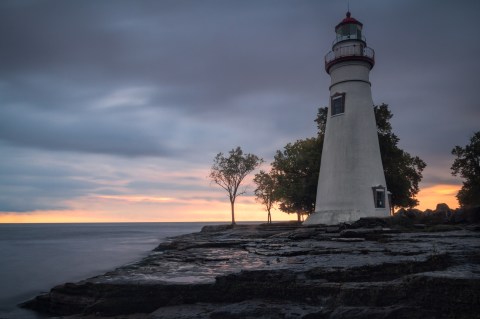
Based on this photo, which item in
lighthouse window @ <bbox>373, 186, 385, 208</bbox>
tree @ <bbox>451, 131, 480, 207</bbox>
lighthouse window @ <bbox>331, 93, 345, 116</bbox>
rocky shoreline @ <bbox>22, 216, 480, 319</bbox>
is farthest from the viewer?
tree @ <bbox>451, 131, 480, 207</bbox>

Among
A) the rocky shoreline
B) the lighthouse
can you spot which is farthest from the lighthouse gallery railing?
the rocky shoreline

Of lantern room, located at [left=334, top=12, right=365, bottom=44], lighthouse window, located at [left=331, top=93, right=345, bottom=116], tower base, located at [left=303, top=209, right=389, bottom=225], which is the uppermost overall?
lantern room, located at [left=334, top=12, right=365, bottom=44]

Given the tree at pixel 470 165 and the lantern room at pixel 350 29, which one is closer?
the lantern room at pixel 350 29

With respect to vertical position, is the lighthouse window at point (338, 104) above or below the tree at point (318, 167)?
above

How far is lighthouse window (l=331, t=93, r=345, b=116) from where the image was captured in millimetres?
27134

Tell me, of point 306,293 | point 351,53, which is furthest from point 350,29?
point 306,293

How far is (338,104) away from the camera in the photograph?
27422mm

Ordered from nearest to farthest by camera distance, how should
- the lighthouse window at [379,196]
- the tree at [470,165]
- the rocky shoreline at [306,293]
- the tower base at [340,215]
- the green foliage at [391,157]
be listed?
1. the rocky shoreline at [306,293]
2. the tower base at [340,215]
3. the lighthouse window at [379,196]
4. the green foliage at [391,157]
5. the tree at [470,165]

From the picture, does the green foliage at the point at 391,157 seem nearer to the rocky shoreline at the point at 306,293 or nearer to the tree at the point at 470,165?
the tree at the point at 470,165

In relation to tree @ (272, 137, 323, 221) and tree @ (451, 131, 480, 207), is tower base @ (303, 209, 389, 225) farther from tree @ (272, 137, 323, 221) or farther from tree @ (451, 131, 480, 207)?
tree @ (451, 131, 480, 207)

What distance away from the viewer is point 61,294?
9.87 meters

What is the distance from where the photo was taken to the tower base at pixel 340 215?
81.8 feet

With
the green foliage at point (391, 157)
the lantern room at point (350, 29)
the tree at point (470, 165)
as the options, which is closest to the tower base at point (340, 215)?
the green foliage at point (391, 157)

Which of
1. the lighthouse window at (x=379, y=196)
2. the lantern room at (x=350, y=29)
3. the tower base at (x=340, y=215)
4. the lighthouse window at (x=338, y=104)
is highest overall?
the lantern room at (x=350, y=29)
